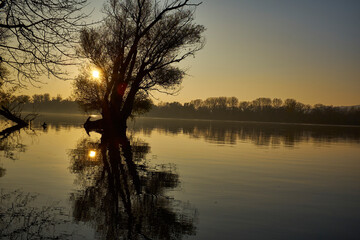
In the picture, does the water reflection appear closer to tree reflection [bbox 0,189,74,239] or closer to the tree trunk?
the tree trunk

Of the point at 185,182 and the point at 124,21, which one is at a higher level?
the point at 124,21

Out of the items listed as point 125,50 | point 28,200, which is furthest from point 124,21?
point 28,200

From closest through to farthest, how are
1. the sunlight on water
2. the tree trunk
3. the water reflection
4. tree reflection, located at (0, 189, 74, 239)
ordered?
tree reflection, located at (0, 189, 74, 239) → the sunlight on water → the tree trunk → the water reflection

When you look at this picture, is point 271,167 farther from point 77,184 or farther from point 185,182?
point 77,184

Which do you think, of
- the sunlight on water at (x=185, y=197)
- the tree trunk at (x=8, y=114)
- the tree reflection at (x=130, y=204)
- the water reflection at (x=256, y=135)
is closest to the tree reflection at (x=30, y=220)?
the sunlight on water at (x=185, y=197)

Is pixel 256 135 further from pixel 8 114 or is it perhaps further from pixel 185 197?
pixel 185 197

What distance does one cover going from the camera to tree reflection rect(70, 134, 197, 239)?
6.35 m

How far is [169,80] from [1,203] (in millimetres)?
29477

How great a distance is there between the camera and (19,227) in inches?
239

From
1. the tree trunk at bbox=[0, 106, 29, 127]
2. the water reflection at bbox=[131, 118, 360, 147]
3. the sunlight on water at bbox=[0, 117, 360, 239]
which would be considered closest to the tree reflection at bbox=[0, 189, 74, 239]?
the sunlight on water at bbox=[0, 117, 360, 239]

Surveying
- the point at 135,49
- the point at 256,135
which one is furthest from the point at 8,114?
the point at 256,135

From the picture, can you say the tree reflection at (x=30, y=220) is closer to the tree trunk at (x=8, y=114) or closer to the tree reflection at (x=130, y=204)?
the tree reflection at (x=130, y=204)

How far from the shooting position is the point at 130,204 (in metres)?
7.95

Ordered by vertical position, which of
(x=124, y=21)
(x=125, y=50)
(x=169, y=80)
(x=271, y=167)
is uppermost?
(x=124, y=21)
